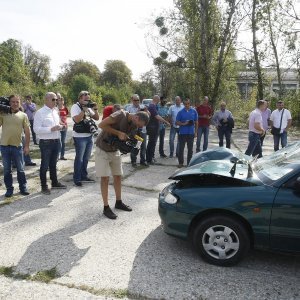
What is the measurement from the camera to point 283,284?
11.0ft

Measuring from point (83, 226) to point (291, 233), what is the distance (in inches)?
108

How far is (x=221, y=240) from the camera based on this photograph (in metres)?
3.68

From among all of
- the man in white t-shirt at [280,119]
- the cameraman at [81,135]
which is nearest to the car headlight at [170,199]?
the cameraman at [81,135]

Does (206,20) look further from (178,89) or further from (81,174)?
(81,174)

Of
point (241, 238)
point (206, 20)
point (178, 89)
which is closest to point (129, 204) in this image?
point (241, 238)

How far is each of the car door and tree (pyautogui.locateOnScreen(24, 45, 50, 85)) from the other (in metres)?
67.6

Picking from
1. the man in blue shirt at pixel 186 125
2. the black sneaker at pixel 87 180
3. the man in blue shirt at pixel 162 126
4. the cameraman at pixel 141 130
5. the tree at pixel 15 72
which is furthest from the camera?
the tree at pixel 15 72

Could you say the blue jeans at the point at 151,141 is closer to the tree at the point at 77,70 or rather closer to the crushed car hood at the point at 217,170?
the crushed car hood at the point at 217,170

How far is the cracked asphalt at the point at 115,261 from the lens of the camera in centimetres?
324

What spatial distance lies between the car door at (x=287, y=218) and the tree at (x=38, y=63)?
2662 inches

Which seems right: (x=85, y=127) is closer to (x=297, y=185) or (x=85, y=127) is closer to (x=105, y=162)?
(x=105, y=162)

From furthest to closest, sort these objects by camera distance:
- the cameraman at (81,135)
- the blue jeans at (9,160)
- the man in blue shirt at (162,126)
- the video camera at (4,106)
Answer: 1. the man in blue shirt at (162,126)
2. the cameraman at (81,135)
3. the blue jeans at (9,160)
4. the video camera at (4,106)

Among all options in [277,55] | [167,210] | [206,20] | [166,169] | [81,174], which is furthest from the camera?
[277,55]

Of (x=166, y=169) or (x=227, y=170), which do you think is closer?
(x=227, y=170)
